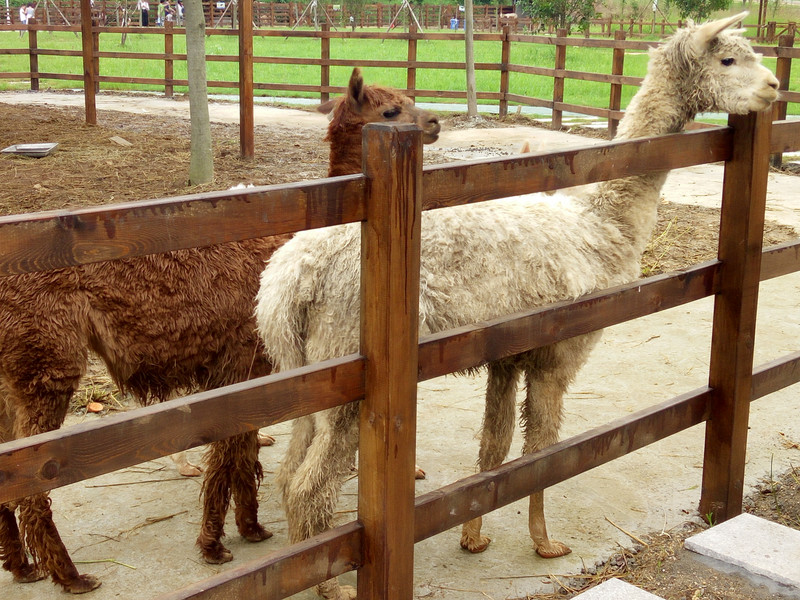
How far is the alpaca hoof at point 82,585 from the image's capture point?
10.6ft

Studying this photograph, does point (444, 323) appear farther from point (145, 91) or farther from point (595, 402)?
point (145, 91)

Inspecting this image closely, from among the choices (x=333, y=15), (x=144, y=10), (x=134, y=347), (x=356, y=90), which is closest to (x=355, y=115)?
(x=356, y=90)

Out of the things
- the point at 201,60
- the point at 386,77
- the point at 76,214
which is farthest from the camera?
the point at 386,77

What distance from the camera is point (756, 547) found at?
318 cm

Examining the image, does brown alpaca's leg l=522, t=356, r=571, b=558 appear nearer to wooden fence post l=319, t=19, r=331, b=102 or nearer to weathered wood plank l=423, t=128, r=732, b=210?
weathered wood plank l=423, t=128, r=732, b=210

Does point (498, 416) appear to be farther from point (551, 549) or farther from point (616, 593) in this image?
point (616, 593)

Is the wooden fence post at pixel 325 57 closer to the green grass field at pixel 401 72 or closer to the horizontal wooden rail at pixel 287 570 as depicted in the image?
the green grass field at pixel 401 72

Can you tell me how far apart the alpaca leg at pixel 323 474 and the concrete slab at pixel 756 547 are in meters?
1.30

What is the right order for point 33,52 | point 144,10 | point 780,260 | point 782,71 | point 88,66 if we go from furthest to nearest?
point 144,10
point 33,52
point 88,66
point 782,71
point 780,260

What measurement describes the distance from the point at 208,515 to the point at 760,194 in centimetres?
247

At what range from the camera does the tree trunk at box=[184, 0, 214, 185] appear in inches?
372

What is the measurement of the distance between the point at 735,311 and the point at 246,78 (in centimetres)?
883

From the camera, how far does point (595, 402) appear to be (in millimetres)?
5051

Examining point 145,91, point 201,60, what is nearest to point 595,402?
point 201,60
